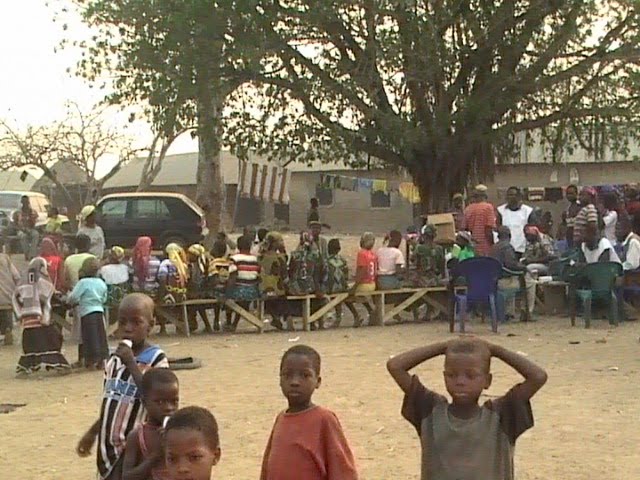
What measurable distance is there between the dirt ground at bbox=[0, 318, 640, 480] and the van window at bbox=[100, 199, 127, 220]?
1084cm

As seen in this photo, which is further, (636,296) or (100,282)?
(636,296)

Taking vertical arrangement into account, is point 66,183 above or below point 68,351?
above

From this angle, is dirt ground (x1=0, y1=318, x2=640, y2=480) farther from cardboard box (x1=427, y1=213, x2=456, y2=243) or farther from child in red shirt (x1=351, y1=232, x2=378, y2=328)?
cardboard box (x1=427, y1=213, x2=456, y2=243)

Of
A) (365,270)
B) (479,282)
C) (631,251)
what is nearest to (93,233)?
(365,270)

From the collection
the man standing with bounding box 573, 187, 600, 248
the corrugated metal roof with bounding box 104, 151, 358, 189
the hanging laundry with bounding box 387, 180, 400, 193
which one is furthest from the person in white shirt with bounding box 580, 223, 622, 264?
the corrugated metal roof with bounding box 104, 151, 358, 189

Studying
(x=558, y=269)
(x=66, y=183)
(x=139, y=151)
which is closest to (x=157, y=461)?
(x=558, y=269)

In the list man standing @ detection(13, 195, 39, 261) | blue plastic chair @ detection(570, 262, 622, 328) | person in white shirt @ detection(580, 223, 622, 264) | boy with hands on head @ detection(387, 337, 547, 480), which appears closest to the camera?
boy with hands on head @ detection(387, 337, 547, 480)

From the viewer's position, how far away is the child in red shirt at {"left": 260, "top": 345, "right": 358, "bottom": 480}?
4.12 metres

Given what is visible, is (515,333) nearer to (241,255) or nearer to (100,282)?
(241,255)

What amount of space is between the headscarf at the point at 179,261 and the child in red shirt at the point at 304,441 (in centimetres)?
1093

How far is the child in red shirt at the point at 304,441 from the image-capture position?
4121 mm

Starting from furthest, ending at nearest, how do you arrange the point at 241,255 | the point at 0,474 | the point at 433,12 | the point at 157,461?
the point at 433,12, the point at 241,255, the point at 0,474, the point at 157,461

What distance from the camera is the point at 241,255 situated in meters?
15.4

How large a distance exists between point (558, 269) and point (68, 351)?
7258mm
